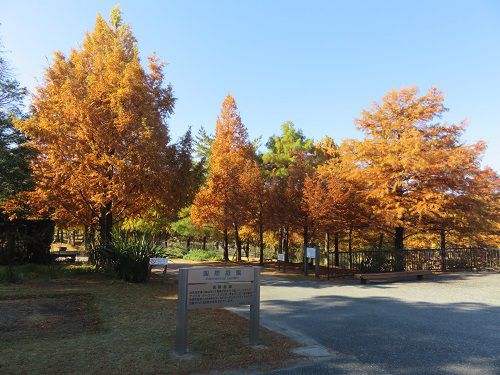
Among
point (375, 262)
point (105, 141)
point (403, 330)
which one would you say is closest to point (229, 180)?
point (375, 262)

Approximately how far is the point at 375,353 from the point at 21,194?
40.9 ft

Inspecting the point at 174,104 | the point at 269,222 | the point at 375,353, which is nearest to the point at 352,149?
the point at 269,222

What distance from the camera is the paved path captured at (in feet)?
14.6

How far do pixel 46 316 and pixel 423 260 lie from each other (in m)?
15.9

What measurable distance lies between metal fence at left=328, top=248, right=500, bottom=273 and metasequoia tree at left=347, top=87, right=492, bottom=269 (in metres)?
0.59

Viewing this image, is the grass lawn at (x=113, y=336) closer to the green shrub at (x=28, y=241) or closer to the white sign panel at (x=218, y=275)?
the white sign panel at (x=218, y=275)

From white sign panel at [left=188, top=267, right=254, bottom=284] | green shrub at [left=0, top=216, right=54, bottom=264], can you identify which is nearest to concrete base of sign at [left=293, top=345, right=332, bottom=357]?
white sign panel at [left=188, top=267, right=254, bottom=284]

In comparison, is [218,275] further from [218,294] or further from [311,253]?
[311,253]

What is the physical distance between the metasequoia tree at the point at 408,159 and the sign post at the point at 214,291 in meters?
10.8

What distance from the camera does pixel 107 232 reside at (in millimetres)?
13555

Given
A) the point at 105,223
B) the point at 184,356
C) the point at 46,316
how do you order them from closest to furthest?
1. the point at 184,356
2. the point at 46,316
3. the point at 105,223

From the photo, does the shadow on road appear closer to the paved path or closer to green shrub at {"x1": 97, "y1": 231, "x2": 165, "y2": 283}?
the paved path

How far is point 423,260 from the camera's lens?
17047 mm

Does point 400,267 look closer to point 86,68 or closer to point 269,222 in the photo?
point 269,222
